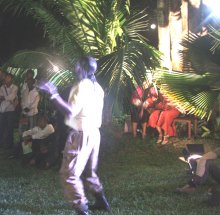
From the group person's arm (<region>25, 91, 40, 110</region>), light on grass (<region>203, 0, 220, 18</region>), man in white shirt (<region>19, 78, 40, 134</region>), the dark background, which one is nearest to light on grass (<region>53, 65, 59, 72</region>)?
man in white shirt (<region>19, 78, 40, 134</region>)

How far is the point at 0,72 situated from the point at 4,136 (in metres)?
1.37

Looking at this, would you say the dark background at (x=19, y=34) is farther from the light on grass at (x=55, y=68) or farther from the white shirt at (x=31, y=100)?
the light on grass at (x=55, y=68)

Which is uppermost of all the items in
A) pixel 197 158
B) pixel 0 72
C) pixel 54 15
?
pixel 54 15

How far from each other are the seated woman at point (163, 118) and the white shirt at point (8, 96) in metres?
2.91

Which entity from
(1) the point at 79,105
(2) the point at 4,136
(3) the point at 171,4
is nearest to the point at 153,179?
(1) the point at 79,105

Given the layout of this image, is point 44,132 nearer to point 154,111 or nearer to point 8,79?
point 8,79

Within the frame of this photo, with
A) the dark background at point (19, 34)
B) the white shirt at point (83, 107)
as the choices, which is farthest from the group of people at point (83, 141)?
the dark background at point (19, 34)

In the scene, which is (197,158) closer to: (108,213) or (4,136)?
(108,213)

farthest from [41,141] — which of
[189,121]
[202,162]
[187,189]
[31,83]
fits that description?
[189,121]

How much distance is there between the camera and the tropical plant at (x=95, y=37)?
7406 millimetres

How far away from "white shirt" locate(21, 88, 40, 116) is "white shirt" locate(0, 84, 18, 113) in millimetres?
209

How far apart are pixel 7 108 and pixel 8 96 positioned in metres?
0.26

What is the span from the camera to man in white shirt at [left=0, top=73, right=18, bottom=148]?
372 inches

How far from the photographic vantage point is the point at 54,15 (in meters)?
8.59
